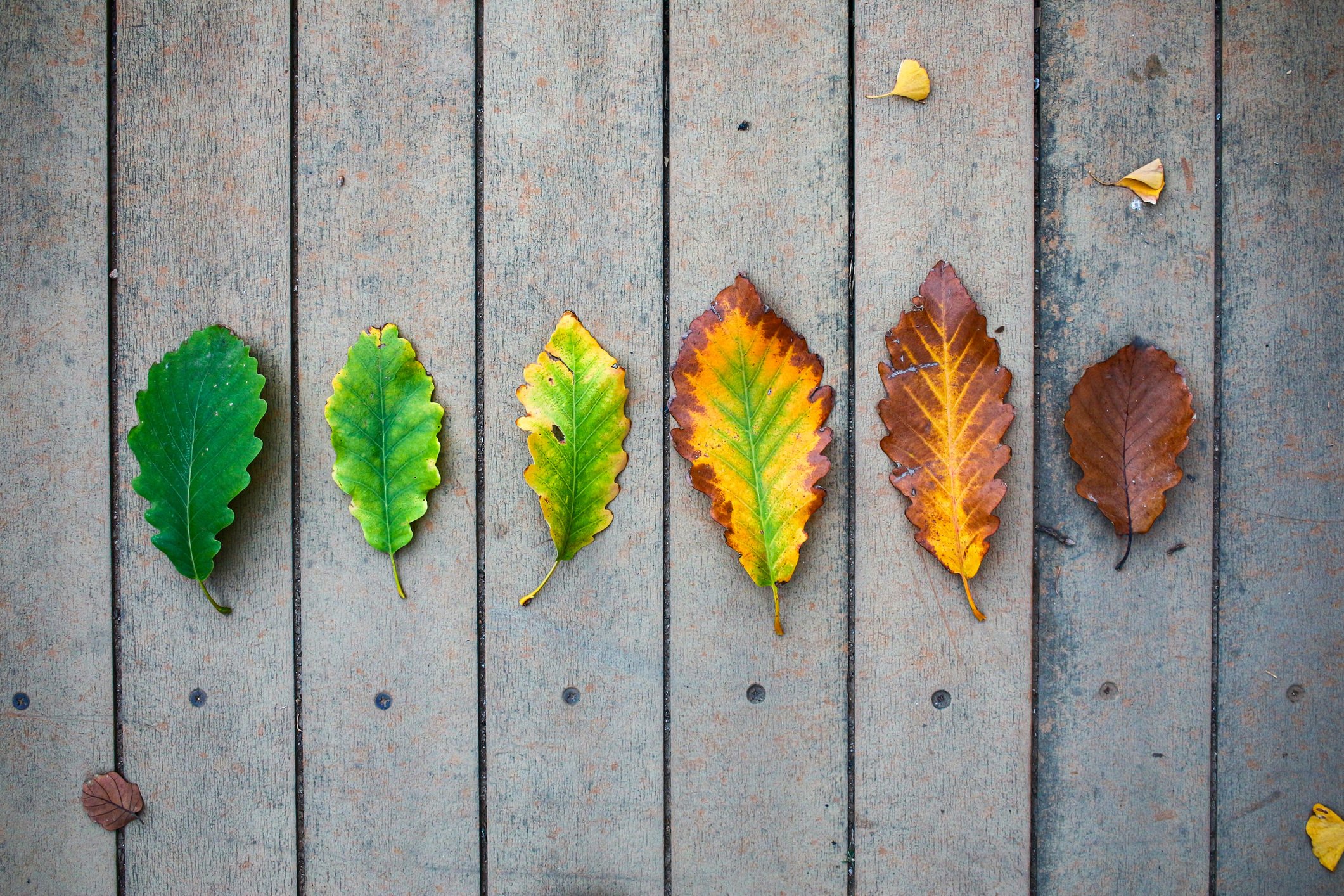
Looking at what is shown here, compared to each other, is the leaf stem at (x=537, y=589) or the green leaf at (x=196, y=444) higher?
the green leaf at (x=196, y=444)

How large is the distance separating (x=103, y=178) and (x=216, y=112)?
12cm

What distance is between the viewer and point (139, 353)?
73 centimetres

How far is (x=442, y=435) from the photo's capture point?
723 mm

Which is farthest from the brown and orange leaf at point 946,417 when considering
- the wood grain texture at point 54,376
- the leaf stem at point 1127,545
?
the wood grain texture at point 54,376

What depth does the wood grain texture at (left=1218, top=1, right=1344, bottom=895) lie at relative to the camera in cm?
72

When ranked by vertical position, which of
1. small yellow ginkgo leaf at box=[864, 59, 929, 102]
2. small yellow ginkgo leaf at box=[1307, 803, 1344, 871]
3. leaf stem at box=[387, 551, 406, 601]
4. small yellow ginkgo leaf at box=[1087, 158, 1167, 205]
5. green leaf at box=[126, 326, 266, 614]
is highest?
small yellow ginkgo leaf at box=[864, 59, 929, 102]

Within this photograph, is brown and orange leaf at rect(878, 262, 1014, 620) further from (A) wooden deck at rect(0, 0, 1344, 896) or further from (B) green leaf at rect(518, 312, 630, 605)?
(B) green leaf at rect(518, 312, 630, 605)

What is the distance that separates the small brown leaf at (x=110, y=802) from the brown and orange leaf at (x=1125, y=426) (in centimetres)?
93

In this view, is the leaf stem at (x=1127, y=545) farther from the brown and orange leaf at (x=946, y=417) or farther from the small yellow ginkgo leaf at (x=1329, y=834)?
the small yellow ginkgo leaf at (x=1329, y=834)

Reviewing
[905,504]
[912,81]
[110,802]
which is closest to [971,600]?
[905,504]

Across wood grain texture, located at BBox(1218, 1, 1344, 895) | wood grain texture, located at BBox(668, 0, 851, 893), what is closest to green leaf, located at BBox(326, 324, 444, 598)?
wood grain texture, located at BBox(668, 0, 851, 893)

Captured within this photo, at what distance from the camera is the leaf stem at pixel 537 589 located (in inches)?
28.3

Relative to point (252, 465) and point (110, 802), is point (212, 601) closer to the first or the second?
point (252, 465)

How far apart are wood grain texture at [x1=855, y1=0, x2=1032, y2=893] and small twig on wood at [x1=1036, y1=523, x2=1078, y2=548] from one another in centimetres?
1
